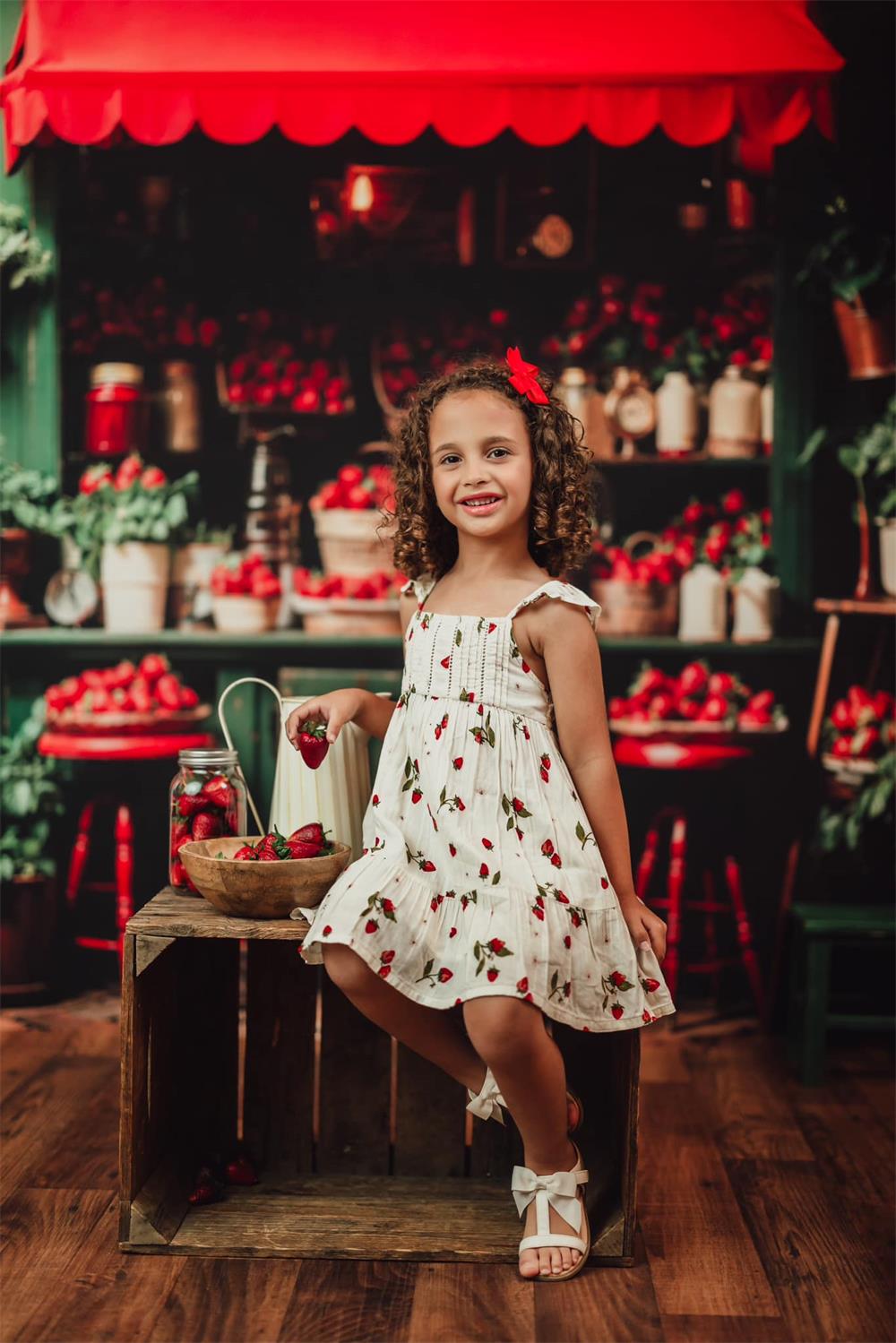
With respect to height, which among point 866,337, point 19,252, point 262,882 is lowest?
point 262,882

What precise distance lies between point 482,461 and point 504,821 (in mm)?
625

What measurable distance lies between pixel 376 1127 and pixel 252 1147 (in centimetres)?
24

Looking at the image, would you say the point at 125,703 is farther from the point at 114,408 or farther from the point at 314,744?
the point at 314,744

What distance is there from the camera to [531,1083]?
85.8 inches

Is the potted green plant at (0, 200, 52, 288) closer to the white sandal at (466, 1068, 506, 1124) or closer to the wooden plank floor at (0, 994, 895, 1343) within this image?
the wooden plank floor at (0, 994, 895, 1343)

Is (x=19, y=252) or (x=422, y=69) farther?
(x=19, y=252)

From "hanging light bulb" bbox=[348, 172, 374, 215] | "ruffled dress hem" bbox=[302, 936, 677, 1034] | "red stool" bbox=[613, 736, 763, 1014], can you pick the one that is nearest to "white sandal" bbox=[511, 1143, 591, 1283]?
"ruffled dress hem" bbox=[302, 936, 677, 1034]

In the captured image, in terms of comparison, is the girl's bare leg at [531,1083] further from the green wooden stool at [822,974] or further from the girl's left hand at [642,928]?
the green wooden stool at [822,974]

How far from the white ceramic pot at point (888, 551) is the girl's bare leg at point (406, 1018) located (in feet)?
6.19

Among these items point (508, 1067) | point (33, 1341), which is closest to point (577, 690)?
point (508, 1067)

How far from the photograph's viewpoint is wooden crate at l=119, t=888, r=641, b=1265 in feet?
7.45

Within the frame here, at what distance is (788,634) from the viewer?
3.91 meters

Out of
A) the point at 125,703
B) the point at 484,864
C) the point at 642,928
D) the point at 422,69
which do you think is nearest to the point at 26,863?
the point at 125,703

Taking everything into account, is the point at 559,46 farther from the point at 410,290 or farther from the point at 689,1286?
the point at 689,1286
